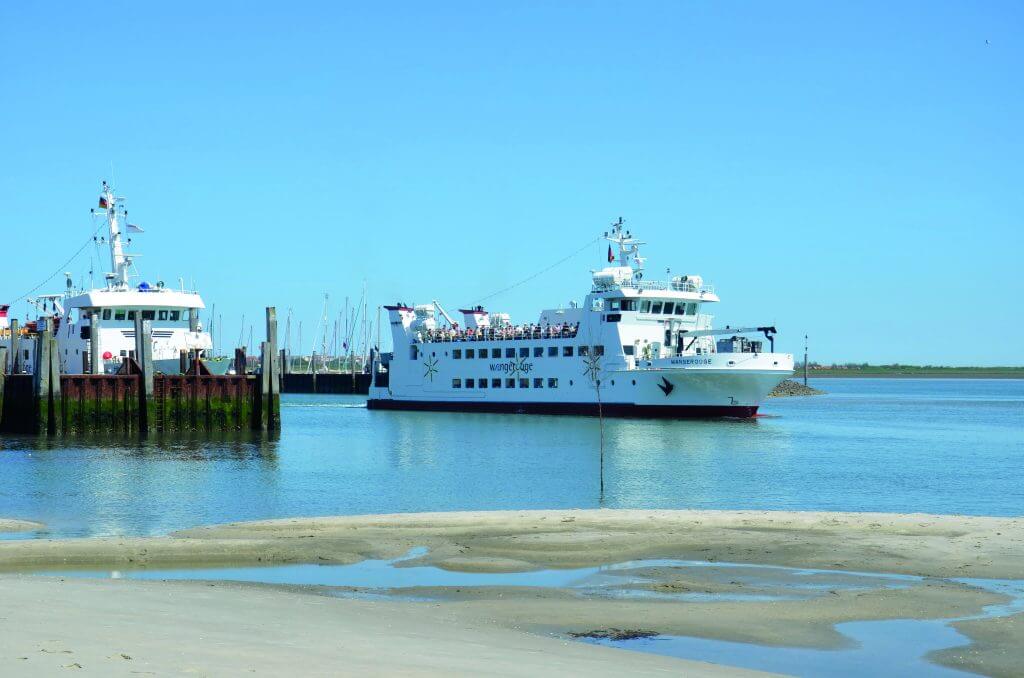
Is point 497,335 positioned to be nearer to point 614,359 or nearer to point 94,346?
point 614,359

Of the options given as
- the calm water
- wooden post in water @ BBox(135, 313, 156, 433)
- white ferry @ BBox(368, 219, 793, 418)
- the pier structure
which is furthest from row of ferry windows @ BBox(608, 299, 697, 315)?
wooden post in water @ BBox(135, 313, 156, 433)

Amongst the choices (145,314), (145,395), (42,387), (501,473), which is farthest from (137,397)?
(501,473)

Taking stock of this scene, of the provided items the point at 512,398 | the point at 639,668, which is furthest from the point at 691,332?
the point at 639,668

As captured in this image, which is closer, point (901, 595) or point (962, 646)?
point (962, 646)

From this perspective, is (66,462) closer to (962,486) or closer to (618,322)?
(962,486)

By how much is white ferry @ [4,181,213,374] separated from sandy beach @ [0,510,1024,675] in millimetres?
34439

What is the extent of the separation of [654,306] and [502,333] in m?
12.0

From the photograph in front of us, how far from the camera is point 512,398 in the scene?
7038 cm

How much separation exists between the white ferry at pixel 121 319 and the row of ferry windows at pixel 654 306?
72.0 feet

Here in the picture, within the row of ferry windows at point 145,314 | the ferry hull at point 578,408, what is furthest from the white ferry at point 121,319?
the ferry hull at point 578,408

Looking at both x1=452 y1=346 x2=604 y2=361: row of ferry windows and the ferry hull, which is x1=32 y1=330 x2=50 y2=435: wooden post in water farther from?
x1=452 y1=346 x2=604 y2=361: row of ferry windows

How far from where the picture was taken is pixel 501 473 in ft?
115

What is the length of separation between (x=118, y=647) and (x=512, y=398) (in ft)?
197

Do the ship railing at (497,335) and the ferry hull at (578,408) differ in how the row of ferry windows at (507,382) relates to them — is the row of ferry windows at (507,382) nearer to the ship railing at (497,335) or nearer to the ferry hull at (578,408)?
the ferry hull at (578,408)
